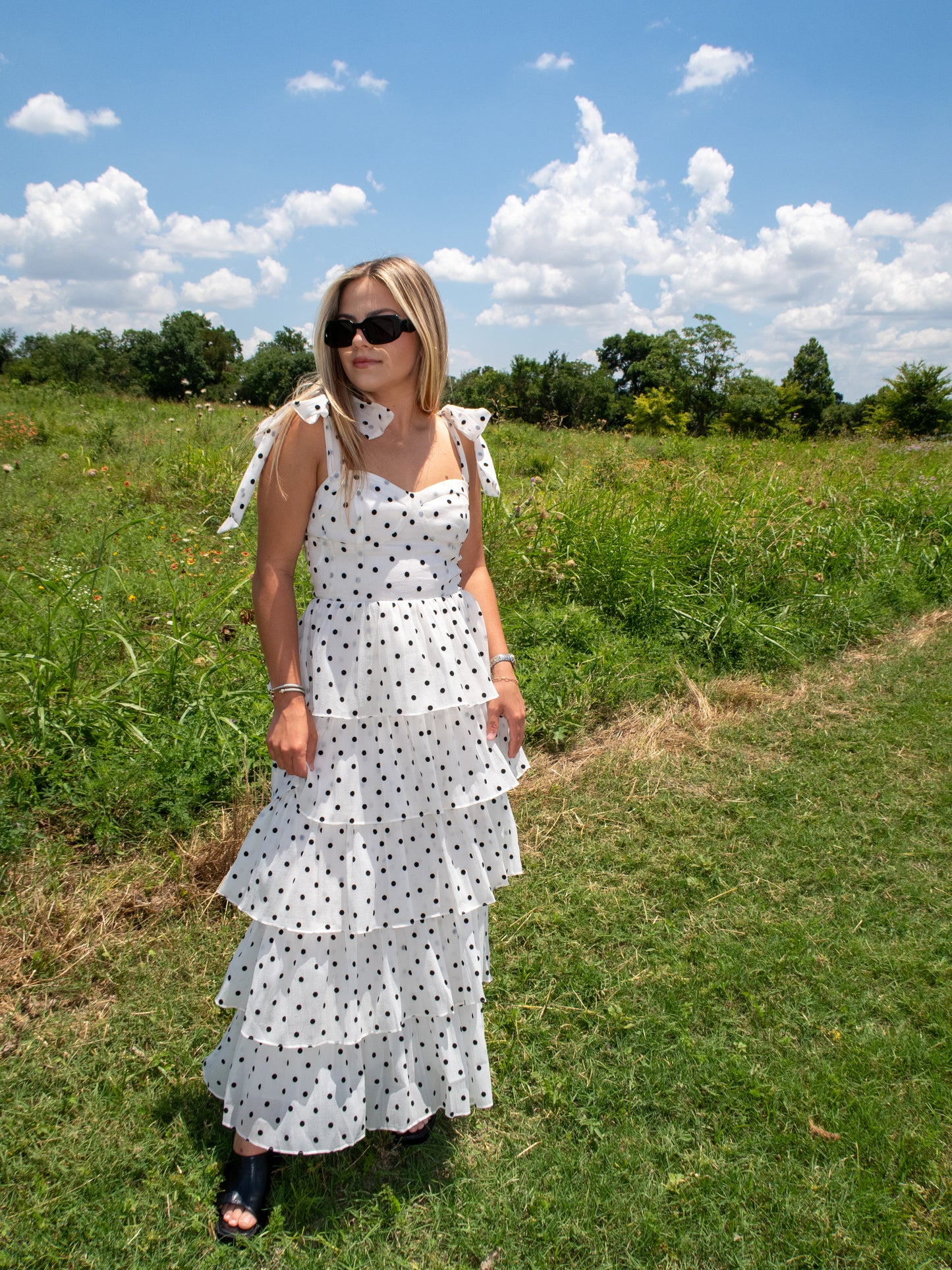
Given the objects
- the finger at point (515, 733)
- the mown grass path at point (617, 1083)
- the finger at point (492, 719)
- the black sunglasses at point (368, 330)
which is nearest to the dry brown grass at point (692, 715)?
the mown grass path at point (617, 1083)

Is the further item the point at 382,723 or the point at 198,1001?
the point at 198,1001

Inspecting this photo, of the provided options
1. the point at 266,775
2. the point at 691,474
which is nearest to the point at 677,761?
the point at 266,775

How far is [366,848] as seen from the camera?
1.52 meters

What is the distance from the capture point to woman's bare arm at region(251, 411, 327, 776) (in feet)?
4.77

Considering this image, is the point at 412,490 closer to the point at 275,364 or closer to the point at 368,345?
the point at 368,345

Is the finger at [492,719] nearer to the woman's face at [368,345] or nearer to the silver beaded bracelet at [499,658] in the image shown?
the silver beaded bracelet at [499,658]

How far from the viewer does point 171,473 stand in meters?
6.58

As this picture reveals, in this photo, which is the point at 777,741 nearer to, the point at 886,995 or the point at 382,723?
the point at 886,995

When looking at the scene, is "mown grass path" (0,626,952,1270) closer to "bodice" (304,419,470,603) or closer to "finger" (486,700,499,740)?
"finger" (486,700,499,740)

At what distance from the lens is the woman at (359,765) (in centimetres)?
147

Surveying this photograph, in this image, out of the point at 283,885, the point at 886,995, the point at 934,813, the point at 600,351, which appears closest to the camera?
the point at 283,885

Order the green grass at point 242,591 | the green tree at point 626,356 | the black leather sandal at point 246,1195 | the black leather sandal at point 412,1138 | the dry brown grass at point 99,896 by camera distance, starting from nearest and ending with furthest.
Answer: the black leather sandal at point 246,1195 < the black leather sandal at point 412,1138 < the dry brown grass at point 99,896 < the green grass at point 242,591 < the green tree at point 626,356

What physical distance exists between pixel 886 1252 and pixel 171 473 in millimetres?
6649

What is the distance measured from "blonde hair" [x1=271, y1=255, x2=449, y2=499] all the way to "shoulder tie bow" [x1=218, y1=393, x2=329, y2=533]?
0.02 meters
